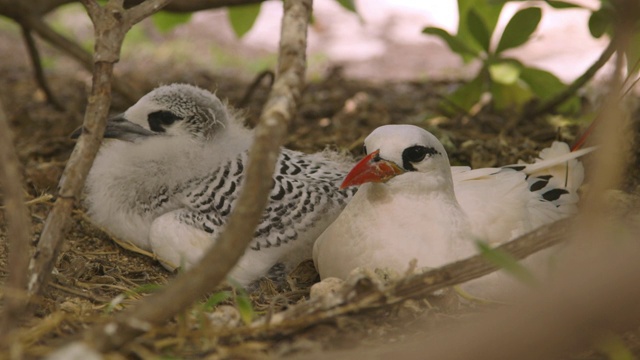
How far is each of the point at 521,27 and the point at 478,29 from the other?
289mm

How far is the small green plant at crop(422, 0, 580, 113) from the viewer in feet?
16.3

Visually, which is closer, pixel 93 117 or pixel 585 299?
pixel 585 299

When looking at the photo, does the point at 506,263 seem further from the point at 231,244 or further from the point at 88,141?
the point at 88,141

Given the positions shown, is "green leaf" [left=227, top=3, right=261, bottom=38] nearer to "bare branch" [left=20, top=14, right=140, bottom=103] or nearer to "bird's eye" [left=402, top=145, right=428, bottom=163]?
"bare branch" [left=20, top=14, right=140, bottom=103]

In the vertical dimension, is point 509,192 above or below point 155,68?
below

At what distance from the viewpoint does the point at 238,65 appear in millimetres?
9555

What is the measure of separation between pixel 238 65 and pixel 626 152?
6.14 meters

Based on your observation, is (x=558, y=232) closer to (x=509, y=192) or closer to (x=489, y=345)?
(x=489, y=345)

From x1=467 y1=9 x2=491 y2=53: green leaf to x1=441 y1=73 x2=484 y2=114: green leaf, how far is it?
0.34 m

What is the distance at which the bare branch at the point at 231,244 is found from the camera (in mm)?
2139

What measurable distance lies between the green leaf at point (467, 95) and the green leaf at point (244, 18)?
4.86 ft

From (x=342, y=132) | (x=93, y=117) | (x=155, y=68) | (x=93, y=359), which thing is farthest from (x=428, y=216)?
(x=155, y=68)

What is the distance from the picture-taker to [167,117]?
3.78 metres

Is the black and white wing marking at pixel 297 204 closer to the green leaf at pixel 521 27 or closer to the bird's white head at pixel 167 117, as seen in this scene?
the bird's white head at pixel 167 117
